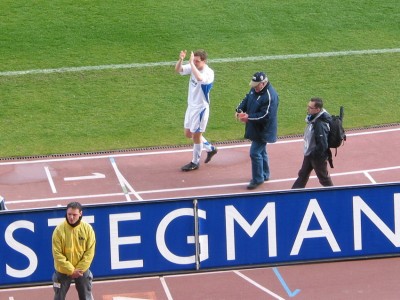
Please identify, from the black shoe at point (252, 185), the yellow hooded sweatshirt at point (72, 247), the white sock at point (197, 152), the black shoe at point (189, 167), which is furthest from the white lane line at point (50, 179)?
the yellow hooded sweatshirt at point (72, 247)

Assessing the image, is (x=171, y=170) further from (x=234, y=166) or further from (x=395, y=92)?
(x=395, y=92)

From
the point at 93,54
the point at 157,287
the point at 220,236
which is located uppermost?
the point at 93,54

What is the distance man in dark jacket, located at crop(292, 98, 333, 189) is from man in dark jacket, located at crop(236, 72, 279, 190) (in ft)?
2.75

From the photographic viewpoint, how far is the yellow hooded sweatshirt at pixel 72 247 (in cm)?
1125

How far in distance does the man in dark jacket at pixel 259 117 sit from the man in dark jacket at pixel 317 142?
0.84 metres

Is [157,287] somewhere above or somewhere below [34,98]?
below

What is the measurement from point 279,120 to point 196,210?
286 inches

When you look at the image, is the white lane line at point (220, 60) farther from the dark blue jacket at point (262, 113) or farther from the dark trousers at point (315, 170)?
the dark trousers at point (315, 170)

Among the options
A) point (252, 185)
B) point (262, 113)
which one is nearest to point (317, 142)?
point (262, 113)

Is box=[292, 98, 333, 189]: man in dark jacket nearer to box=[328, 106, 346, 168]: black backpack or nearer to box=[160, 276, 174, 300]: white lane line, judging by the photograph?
box=[328, 106, 346, 168]: black backpack

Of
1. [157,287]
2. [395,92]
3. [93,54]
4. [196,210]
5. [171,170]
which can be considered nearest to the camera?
[196,210]

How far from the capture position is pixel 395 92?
1959cm

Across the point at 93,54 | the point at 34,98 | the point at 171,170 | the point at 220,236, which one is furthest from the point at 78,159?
the point at 220,236

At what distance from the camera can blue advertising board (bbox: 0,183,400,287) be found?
1142 centimetres
